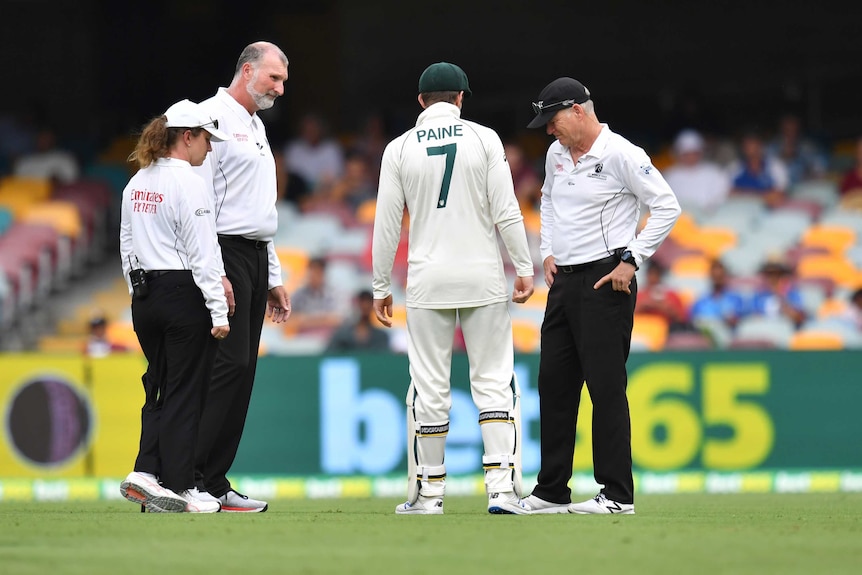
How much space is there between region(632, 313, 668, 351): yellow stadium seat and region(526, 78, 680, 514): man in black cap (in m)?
5.76

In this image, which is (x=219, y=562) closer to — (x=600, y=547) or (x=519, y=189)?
(x=600, y=547)

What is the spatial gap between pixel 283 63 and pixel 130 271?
1397mm

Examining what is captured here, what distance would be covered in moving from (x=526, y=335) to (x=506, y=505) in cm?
642

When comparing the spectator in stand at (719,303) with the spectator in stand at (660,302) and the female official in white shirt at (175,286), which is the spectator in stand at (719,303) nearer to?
the spectator in stand at (660,302)

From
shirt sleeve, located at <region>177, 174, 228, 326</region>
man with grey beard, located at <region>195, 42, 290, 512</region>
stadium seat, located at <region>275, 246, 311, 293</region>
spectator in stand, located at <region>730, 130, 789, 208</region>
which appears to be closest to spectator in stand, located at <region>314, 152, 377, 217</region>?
stadium seat, located at <region>275, 246, 311, 293</region>

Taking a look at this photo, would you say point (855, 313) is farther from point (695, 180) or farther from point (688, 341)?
point (695, 180)

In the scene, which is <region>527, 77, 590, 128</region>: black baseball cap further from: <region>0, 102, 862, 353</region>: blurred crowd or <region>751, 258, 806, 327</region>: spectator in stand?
<region>751, 258, 806, 327</region>: spectator in stand

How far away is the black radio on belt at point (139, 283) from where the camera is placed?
6.76 m

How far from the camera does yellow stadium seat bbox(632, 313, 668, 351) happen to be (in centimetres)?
1295

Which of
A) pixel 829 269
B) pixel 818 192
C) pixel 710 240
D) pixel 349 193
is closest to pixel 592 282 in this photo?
pixel 829 269

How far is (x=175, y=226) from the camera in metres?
6.73

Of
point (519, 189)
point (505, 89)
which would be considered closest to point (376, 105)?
point (505, 89)

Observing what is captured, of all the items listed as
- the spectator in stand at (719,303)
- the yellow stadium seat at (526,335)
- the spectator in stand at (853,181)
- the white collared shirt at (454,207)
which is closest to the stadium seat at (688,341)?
the spectator in stand at (719,303)

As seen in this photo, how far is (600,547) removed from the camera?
17.6 ft
